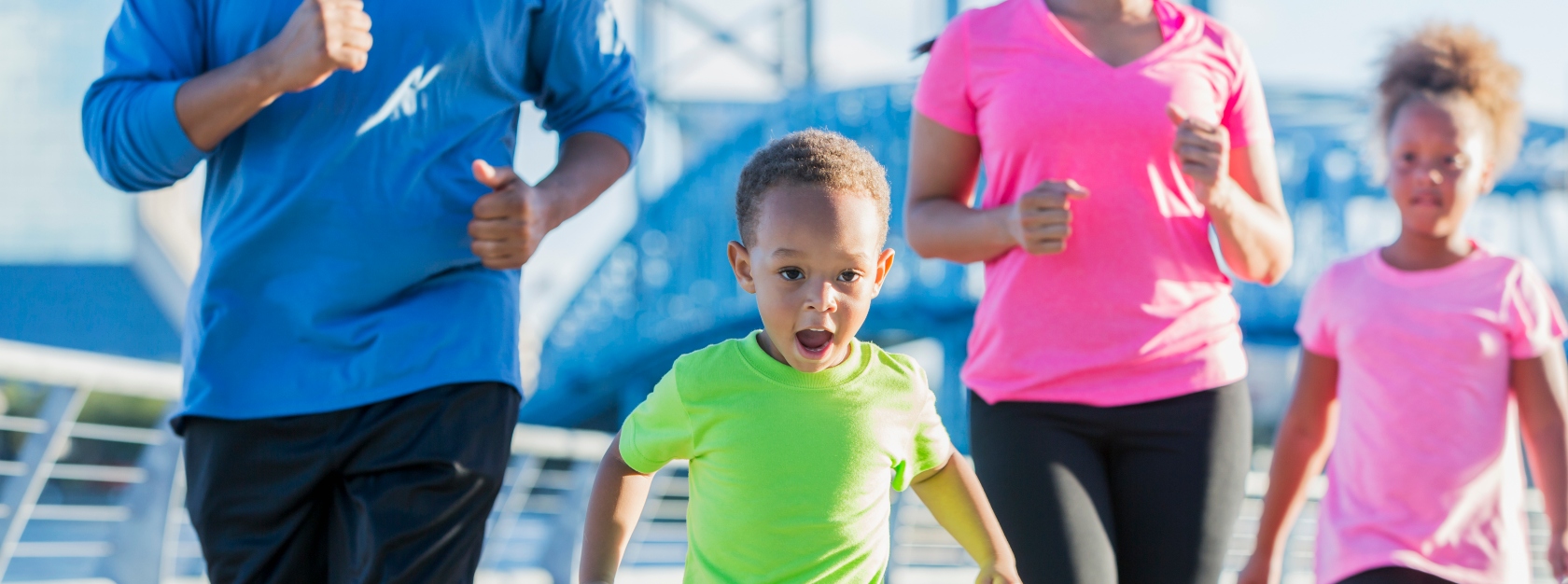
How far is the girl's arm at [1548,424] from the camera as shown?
2604mm

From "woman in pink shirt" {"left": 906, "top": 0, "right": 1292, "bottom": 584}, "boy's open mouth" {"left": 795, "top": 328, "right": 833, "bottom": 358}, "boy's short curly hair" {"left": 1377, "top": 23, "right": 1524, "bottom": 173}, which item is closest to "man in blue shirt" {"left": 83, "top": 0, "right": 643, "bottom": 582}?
"boy's open mouth" {"left": 795, "top": 328, "right": 833, "bottom": 358}

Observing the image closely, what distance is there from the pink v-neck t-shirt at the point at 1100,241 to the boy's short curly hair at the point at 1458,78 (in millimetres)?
818

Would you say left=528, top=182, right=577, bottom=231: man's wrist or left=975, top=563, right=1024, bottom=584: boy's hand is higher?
left=528, top=182, right=577, bottom=231: man's wrist

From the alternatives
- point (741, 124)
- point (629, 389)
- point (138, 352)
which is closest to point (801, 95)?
point (741, 124)

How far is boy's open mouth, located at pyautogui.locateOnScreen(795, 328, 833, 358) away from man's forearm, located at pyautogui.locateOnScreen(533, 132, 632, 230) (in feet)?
1.54

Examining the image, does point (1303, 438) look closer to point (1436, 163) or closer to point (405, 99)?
point (1436, 163)

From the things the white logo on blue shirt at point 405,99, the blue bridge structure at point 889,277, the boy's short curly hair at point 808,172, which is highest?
the white logo on blue shirt at point 405,99

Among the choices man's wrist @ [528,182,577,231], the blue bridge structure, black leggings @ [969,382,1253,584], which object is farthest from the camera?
the blue bridge structure

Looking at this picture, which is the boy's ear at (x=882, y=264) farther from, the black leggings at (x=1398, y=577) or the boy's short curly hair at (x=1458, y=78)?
the boy's short curly hair at (x=1458, y=78)

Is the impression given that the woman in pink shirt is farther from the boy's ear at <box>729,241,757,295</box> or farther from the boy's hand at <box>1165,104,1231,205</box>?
the boy's ear at <box>729,241,757,295</box>

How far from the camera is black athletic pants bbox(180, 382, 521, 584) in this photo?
183 centimetres

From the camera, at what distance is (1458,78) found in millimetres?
2850

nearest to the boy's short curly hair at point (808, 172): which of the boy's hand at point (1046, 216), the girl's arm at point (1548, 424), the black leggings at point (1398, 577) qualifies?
the boy's hand at point (1046, 216)

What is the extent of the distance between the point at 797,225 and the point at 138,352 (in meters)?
17.9
